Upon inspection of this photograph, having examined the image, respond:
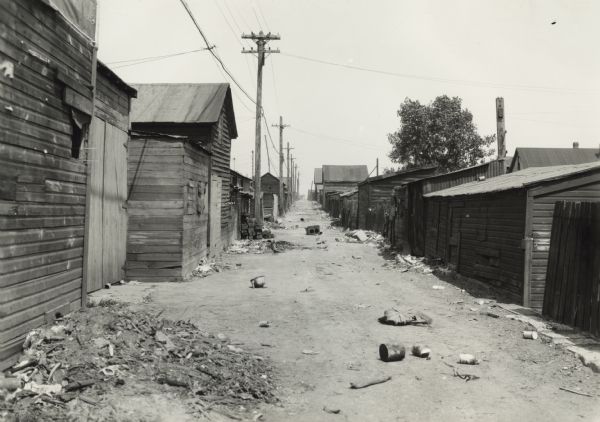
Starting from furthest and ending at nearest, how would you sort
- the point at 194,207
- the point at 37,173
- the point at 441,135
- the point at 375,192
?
the point at 441,135
the point at 375,192
the point at 194,207
the point at 37,173

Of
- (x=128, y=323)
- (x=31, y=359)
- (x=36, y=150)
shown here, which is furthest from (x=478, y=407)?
(x=36, y=150)

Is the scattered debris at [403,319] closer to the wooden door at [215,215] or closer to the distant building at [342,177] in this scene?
the wooden door at [215,215]

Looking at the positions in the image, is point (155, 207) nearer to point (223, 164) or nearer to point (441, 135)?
point (223, 164)

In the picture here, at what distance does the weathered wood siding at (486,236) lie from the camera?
10719mm

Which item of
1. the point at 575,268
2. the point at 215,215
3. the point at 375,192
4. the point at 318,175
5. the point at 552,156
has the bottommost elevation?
the point at 575,268

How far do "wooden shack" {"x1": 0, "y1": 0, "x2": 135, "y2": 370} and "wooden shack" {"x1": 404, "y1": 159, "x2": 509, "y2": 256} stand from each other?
14.6 meters

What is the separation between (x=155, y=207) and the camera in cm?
1212

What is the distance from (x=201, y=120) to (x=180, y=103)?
5.66ft

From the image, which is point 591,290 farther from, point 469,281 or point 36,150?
point 36,150

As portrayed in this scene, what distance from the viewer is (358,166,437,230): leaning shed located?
1245 inches

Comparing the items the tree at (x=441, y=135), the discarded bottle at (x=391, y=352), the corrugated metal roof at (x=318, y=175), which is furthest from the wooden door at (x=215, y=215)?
the corrugated metal roof at (x=318, y=175)

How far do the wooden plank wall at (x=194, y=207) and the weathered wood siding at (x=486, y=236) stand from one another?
821 cm

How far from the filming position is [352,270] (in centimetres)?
1557

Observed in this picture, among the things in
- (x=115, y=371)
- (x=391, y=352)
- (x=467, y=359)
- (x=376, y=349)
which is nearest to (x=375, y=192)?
(x=376, y=349)
